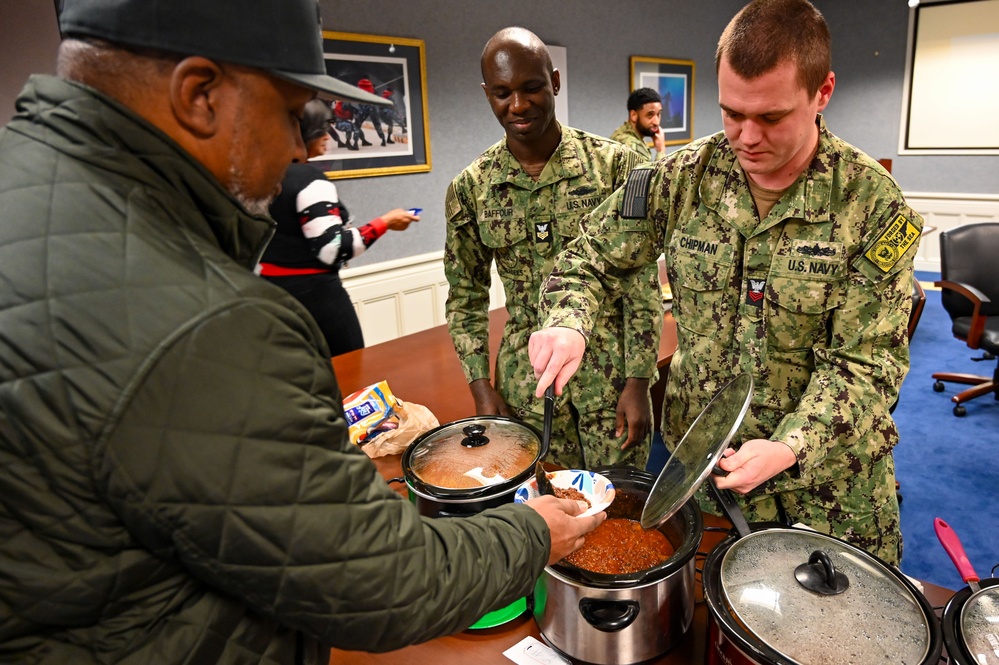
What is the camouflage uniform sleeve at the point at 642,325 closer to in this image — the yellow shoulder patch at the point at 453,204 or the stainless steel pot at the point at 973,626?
the yellow shoulder patch at the point at 453,204

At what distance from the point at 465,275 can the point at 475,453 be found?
90 cm

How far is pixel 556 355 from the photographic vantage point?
1.35 metres

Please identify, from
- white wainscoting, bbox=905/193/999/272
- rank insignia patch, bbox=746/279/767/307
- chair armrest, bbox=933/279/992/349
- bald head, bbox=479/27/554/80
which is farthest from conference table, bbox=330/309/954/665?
white wainscoting, bbox=905/193/999/272

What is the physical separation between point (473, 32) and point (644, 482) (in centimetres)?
421

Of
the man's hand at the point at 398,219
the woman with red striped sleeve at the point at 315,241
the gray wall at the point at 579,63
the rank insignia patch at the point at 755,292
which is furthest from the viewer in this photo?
the gray wall at the point at 579,63

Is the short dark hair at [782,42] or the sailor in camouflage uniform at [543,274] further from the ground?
the short dark hair at [782,42]

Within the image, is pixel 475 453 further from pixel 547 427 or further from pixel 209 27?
pixel 209 27

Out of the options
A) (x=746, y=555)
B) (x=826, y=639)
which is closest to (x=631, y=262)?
(x=746, y=555)

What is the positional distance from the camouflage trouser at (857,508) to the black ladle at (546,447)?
546mm

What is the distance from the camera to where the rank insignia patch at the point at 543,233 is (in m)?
1.98

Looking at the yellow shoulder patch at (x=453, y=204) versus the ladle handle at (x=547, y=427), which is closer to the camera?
the ladle handle at (x=547, y=427)

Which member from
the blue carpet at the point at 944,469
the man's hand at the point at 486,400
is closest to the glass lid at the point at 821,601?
the man's hand at the point at 486,400

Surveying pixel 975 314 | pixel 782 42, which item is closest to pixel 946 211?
pixel 975 314

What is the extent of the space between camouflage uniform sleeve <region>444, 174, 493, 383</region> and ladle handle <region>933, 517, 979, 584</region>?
1.23 m
